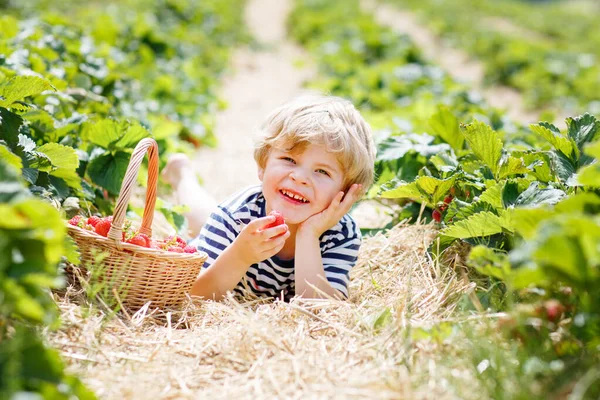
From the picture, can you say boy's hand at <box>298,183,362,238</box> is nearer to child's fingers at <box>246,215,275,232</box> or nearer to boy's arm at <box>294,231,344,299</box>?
boy's arm at <box>294,231,344,299</box>

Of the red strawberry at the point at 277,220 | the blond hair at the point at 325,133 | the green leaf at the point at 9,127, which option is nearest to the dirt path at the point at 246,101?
the blond hair at the point at 325,133

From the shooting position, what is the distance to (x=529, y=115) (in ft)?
31.9

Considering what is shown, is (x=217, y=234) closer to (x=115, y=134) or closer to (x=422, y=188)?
(x=115, y=134)

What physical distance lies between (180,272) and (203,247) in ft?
1.51

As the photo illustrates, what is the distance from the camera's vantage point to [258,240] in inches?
93.6

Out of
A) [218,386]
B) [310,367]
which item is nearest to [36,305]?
[218,386]

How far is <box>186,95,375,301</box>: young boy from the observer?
255 cm

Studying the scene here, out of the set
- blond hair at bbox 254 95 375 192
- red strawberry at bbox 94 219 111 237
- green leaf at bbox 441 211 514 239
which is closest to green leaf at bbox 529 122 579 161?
green leaf at bbox 441 211 514 239

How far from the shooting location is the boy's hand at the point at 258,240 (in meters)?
2.36

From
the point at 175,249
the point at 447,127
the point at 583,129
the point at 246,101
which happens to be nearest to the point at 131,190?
the point at 175,249

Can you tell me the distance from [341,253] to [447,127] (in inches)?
42.1

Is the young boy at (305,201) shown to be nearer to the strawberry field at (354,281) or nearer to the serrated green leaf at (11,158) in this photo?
the strawberry field at (354,281)

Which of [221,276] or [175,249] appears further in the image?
[221,276]

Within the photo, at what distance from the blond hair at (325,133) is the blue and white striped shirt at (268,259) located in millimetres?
204
